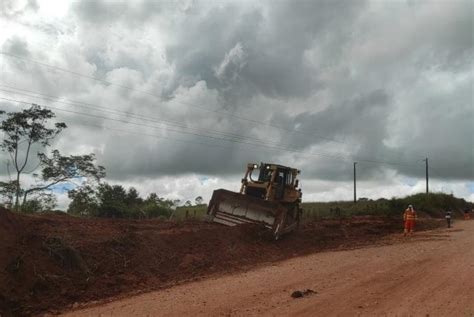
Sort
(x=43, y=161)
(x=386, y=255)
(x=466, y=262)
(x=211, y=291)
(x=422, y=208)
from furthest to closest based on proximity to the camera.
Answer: (x=422, y=208), (x=43, y=161), (x=386, y=255), (x=466, y=262), (x=211, y=291)

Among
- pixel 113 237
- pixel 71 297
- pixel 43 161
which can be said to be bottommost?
pixel 71 297

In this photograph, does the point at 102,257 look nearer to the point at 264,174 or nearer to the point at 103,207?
the point at 264,174

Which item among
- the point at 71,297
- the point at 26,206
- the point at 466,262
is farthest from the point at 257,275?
the point at 26,206

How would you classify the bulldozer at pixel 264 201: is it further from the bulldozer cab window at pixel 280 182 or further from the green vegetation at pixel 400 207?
the green vegetation at pixel 400 207

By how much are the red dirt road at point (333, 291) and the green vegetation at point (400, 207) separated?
843 inches

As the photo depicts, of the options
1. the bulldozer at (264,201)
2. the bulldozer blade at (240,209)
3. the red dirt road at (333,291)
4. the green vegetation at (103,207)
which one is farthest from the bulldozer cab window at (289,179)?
the green vegetation at (103,207)

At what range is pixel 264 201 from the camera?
18.9 meters

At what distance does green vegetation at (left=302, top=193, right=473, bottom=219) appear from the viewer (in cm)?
4032

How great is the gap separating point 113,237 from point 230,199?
6.81 meters

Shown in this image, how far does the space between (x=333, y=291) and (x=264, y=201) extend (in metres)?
7.92

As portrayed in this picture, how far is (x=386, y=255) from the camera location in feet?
54.2

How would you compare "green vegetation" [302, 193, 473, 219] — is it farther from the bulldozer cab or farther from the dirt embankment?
the dirt embankment

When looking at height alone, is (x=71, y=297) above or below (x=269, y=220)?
below

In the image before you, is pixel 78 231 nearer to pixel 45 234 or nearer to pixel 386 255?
pixel 45 234
